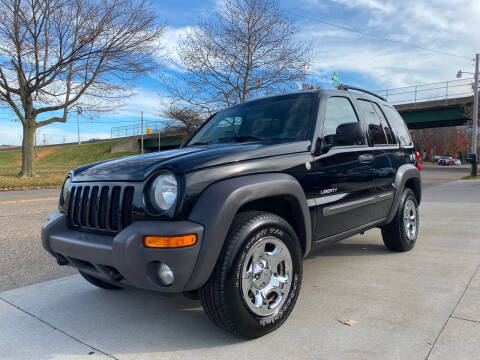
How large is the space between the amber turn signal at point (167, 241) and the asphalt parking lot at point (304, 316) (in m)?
0.72

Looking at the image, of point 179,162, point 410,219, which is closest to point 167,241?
point 179,162

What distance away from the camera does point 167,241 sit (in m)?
2.24

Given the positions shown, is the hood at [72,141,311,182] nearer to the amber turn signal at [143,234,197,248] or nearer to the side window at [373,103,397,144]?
the amber turn signal at [143,234,197,248]

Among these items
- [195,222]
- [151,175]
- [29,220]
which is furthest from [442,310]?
[29,220]

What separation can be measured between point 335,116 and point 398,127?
1.68 m

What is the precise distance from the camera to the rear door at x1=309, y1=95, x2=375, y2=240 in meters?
3.18

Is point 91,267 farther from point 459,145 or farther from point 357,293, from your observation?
point 459,145

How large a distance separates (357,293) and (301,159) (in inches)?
50.3

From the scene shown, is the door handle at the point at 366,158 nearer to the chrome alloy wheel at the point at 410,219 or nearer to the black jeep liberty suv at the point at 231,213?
the black jeep liberty suv at the point at 231,213

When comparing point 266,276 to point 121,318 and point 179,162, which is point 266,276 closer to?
point 179,162

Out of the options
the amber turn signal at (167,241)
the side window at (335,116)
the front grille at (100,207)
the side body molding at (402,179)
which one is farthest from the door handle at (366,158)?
the front grille at (100,207)

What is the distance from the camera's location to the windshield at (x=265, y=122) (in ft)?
11.1

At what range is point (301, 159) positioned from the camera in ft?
9.91

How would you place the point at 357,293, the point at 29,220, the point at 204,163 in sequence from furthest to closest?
the point at 29,220 → the point at 357,293 → the point at 204,163
